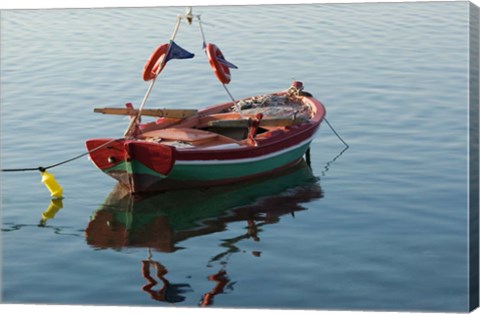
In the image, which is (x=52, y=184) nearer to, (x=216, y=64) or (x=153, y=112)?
(x=153, y=112)

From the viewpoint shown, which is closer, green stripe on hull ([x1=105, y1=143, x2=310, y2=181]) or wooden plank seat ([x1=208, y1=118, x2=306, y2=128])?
green stripe on hull ([x1=105, y1=143, x2=310, y2=181])

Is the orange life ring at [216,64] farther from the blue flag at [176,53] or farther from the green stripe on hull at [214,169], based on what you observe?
the green stripe on hull at [214,169]

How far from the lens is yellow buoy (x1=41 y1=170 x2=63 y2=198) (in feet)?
52.4

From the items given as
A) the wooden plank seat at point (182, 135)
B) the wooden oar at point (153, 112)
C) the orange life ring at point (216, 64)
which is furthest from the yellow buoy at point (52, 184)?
the orange life ring at point (216, 64)

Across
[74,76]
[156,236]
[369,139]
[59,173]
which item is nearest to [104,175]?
[59,173]

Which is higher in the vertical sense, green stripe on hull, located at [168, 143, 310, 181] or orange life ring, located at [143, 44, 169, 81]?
orange life ring, located at [143, 44, 169, 81]

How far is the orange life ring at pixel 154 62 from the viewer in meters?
15.9

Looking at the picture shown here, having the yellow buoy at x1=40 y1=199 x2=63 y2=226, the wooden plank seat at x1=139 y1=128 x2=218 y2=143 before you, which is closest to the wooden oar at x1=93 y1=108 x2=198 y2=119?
the wooden plank seat at x1=139 y1=128 x2=218 y2=143

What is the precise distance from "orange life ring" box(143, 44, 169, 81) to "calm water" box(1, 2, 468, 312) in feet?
4.19

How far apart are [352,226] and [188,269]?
221 cm

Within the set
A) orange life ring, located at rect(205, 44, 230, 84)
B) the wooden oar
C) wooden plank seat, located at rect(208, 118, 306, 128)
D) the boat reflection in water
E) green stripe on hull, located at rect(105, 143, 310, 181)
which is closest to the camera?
the boat reflection in water

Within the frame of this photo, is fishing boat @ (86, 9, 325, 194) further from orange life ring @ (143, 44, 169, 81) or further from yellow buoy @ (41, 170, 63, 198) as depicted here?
yellow buoy @ (41, 170, 63, 198)

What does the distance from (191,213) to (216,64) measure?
1.87 meters

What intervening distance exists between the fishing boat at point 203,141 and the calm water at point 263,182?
0.98 feet
